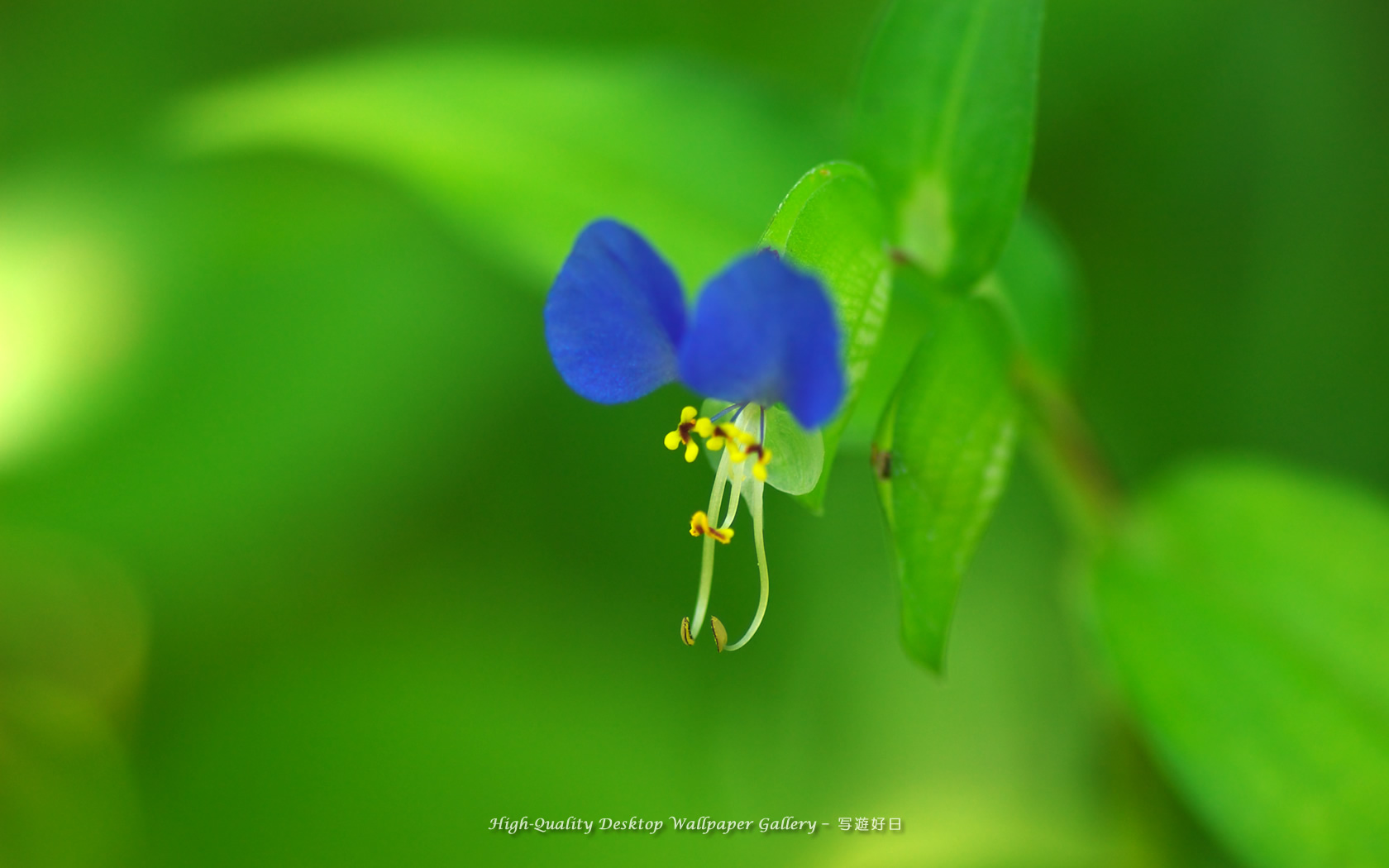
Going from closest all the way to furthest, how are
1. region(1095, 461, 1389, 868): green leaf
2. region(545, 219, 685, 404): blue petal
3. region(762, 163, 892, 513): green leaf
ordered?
region(545, 219, 685, 404): blue petal → region(762, 163, 892, 513): green leaf → region(1095, 461, 1389, 868): green leaf

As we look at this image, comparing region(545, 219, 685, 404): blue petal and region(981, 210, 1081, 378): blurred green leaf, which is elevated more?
region(981, 210, 1081, 378): blurred green leaf

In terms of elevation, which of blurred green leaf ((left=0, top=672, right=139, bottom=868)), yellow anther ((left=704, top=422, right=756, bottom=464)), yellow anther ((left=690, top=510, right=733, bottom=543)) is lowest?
blurred green leaf ((left=0, top=672, right=139, bottom=868))

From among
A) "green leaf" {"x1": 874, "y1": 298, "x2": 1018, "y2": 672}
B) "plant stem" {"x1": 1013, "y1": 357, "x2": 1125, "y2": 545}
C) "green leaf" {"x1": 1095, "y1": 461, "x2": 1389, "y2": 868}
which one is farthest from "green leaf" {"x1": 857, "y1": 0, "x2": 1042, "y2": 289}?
"green leaf" {"x1": 1095, "y1": 461, "x2": 1389, "y2": 868}

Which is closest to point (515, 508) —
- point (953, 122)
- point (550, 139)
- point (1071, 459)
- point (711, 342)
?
point (550, 139)

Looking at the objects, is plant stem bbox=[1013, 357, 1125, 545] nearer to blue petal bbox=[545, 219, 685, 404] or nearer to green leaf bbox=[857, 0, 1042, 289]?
green leaf bbox=[857, 0, 1042, 289]

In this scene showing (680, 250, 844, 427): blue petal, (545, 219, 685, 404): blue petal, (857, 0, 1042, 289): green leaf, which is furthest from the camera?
(857, 0, 1042, 289): green leaf

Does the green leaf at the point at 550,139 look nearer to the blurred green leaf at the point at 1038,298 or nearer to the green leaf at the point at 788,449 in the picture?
the blurred green leaf at the point at 1038,298

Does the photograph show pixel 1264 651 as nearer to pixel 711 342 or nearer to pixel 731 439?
pixel 731 439

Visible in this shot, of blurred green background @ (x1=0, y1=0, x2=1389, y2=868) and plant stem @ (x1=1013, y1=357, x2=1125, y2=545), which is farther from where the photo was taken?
blurred green background @ (x1=0, y1=0, x2=1389, y2=868)

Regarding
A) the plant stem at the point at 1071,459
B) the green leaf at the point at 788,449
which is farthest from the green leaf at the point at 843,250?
the plant stem at the point at 1071,459
